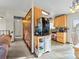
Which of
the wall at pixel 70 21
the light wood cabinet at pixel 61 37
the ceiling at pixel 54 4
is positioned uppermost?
the ceiling at pixel 54 4

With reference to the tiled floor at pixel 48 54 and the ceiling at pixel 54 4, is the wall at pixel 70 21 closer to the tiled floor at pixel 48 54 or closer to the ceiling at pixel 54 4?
the ceiling at pixel 54 4

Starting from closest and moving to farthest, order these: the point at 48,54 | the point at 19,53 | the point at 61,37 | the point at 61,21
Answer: the point at 48,54
the point at 19,53
the point at 61,37
the point at 61,21

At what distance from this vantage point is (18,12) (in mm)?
11305

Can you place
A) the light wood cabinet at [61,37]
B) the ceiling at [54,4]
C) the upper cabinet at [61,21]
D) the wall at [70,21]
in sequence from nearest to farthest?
1. the ceiling at [54,4]
2. the wall at [70,21]
3. the light wood cabinet at [61,37]
4. the upper cabinet at [61,21]

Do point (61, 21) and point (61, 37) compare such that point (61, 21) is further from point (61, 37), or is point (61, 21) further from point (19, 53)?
point (19, 53)

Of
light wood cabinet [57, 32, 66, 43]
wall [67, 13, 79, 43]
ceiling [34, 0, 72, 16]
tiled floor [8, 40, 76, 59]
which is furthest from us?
light wood cabinet [57, 32, 66, 43]

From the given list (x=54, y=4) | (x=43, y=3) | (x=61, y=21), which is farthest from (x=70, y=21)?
(x=43, y=3)

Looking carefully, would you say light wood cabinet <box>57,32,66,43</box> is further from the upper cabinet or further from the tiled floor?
the tiled floor

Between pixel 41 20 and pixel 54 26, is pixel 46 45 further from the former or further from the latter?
pixel 54 26

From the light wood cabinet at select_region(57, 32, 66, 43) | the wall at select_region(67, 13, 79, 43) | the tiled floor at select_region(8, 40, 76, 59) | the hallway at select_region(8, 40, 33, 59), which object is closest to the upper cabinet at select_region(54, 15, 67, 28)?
the wall at select_region(67, 13, 79, 43)

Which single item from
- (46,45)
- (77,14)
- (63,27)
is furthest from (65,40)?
(46,45)

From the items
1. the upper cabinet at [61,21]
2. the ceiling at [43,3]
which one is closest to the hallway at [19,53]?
the ceiling at [43,3]

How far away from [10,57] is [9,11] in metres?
5.83

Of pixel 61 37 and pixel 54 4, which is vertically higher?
A: pixel 54 4
